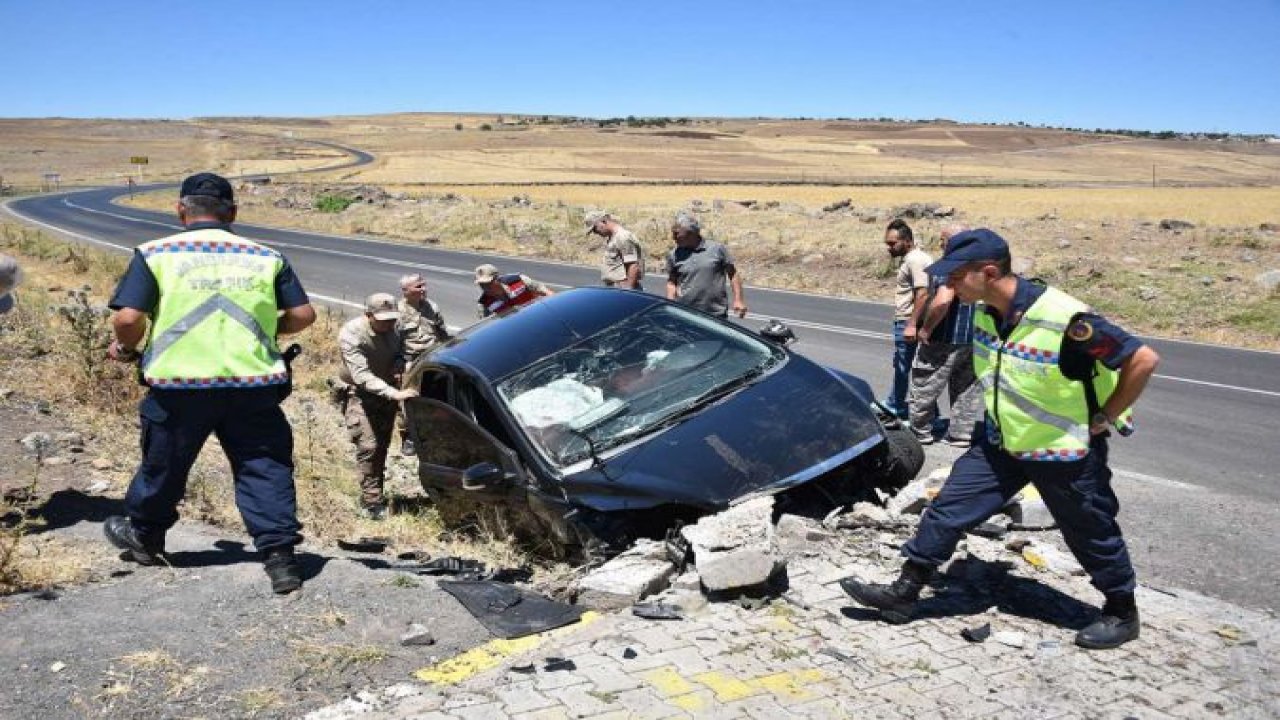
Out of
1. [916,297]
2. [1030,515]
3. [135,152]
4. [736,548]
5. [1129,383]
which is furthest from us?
[135,152]

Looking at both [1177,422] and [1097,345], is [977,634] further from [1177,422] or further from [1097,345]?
[1177,422]

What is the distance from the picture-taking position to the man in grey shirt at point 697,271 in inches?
343

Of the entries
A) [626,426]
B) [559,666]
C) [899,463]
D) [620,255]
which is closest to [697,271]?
[620,255]

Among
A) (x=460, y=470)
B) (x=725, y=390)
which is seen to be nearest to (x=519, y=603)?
(x=460, y=470)

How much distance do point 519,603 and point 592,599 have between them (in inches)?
12.5

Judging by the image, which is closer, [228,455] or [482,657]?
[482,657]

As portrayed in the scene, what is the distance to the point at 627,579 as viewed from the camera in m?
4.56

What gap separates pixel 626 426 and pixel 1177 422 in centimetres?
599

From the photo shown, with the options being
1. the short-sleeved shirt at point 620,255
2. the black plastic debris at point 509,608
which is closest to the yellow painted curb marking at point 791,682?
the black plastic debris at point 509,608

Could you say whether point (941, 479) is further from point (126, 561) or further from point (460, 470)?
point (126, 561)

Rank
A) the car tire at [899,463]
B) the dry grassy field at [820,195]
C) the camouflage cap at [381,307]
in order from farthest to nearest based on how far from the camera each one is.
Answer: the dry grassy field at [820,195], the camouflage cap at [381,307], the car tire at [899,463]

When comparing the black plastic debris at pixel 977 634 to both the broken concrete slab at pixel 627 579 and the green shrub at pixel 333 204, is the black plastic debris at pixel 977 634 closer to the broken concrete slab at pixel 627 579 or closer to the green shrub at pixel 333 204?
the broken concrete slab at pixel 627 579

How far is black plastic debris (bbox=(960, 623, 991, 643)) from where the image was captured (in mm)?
4223

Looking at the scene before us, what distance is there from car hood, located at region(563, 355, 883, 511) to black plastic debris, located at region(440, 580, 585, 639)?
53 centimetres
